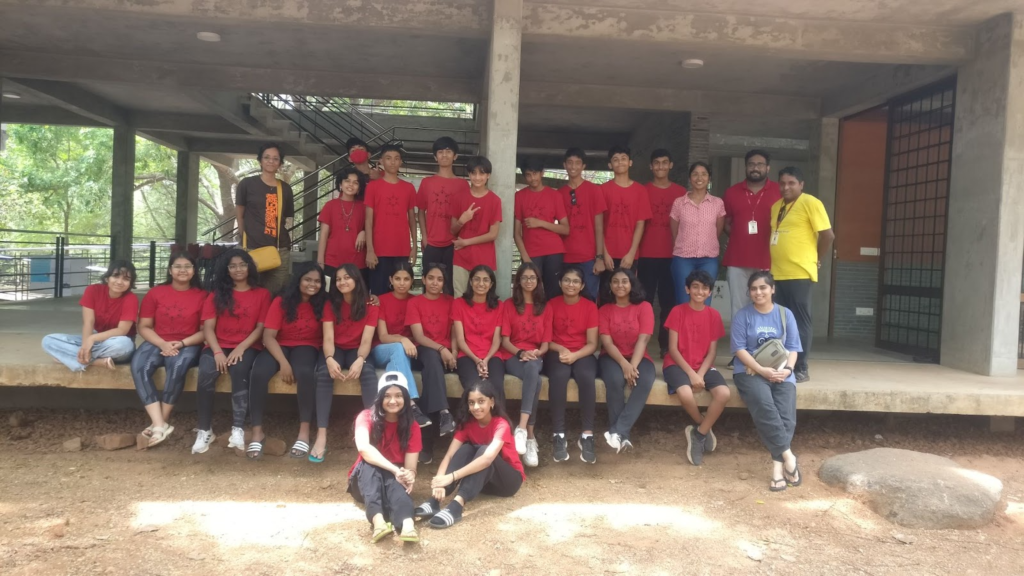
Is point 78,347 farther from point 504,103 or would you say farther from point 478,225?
point 504,103

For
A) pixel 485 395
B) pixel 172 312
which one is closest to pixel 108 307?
pixel 172 312

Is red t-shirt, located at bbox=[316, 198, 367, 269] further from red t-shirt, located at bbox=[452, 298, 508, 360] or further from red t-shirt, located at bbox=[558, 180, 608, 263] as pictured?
red t-shirt, located at bbox=[558, 180, 608, 263]

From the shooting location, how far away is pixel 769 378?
4703 mm

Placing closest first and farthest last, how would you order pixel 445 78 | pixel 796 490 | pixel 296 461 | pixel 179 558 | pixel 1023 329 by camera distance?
pixel 179 558
pixel 796 490
pixel 296 461
pixel 1023 329
pixel 445 78

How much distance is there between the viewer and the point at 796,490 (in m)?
4.64

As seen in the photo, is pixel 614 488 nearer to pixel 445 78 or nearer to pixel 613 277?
pixel 613 277

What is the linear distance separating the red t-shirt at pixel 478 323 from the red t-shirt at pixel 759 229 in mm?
2019

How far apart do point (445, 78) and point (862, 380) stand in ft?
18.2

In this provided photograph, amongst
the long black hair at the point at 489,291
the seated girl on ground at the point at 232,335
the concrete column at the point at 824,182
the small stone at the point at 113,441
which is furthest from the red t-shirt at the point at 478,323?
the concrete column at the point at 824,182

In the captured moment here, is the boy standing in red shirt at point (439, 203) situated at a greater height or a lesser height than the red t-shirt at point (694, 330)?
greater

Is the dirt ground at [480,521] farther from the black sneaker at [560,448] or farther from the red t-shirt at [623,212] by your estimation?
the red t-shirt at [623,212]

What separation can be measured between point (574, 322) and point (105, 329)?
11.3ft

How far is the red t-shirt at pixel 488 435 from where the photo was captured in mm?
4324

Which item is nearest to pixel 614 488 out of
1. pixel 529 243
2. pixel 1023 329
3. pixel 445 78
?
pixel 529 243
